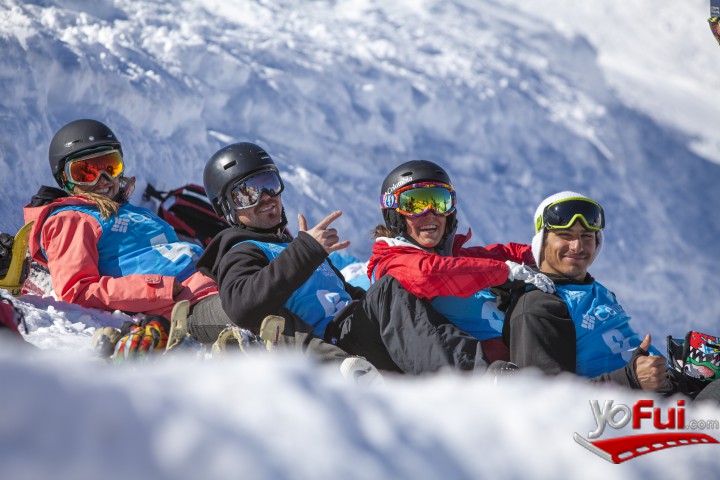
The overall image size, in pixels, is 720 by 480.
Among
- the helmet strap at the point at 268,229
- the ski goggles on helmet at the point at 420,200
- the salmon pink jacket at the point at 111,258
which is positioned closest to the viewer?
the ski goggles on helmet at the point at 420,200

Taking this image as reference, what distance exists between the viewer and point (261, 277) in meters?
3.60

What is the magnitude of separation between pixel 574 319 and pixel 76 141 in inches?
123

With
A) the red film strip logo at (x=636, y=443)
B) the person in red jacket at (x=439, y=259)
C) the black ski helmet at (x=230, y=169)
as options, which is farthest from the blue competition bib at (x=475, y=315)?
the red film strip logo at (x=636, y=443)

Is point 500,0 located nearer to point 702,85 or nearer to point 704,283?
point 702,85

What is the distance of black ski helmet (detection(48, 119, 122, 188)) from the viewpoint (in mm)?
4934

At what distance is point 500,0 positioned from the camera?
57.7 ft

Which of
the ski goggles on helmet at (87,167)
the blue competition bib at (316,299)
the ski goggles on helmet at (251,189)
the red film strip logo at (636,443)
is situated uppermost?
the red film strip logo at (636,443)

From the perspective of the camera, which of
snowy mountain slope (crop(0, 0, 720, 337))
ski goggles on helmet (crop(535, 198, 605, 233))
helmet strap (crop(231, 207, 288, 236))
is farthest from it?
snowy mountain slope (crop(0, 0, 720, 337))

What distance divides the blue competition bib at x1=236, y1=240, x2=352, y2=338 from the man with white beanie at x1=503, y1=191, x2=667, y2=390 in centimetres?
86

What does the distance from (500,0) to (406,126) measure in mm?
7262

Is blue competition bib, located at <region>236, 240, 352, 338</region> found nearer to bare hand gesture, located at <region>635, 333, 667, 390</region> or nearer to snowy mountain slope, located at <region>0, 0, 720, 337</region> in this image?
bare hand gesture, located at <region>635, 333, 667, 390</region>

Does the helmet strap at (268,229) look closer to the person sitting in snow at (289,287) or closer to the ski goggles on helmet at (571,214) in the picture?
the person sitting in snow at (289,287)

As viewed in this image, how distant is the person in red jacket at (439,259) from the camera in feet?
11.8

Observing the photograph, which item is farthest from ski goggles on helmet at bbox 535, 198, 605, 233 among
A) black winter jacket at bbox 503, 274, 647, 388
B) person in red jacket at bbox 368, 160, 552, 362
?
black winter jacket at bbox 503, 274, 647, 388
